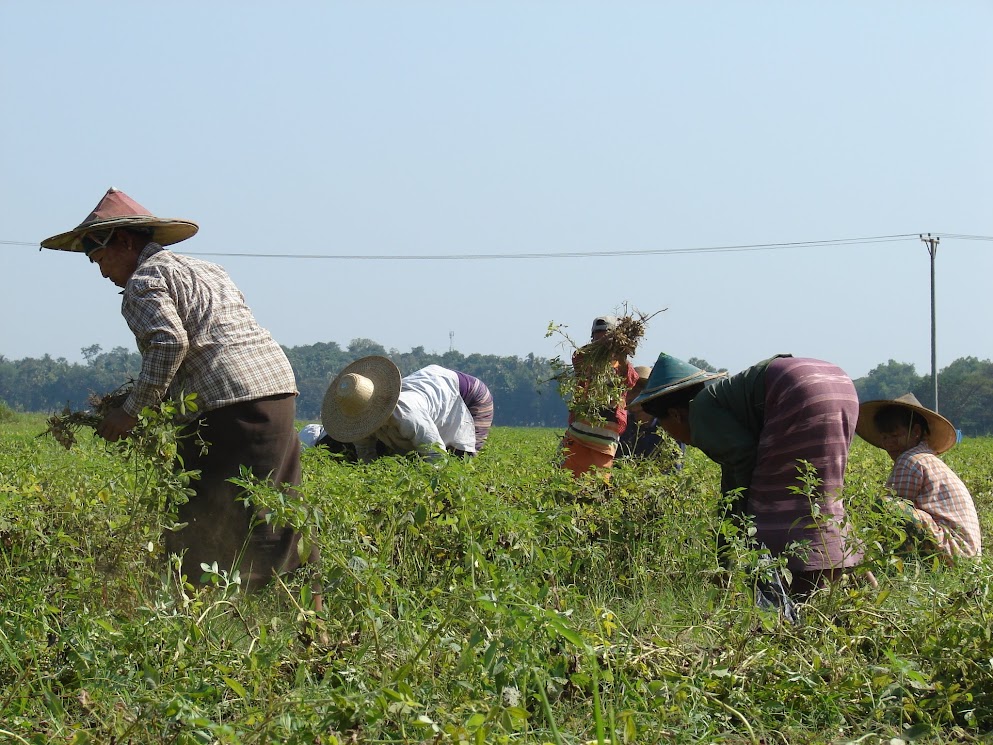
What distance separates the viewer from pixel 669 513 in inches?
199

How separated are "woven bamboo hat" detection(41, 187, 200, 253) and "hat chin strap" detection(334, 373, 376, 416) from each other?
6.39 ft

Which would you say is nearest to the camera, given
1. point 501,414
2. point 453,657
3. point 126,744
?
point 126,744

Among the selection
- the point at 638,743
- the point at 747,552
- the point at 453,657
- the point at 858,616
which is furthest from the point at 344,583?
the point at 858,616

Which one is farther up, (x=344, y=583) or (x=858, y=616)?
(x=344, y=583)

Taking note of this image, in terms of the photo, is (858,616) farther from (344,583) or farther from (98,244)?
(98,244)

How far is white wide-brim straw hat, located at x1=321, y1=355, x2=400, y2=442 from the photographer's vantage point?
633 centimetres

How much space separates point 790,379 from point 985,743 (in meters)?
1.64

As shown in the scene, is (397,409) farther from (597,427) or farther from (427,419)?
(597,427)

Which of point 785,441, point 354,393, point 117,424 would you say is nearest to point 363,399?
point 354,393

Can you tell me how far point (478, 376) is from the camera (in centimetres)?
6731

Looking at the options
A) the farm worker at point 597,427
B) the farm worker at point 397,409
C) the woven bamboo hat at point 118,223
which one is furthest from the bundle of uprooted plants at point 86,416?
the farm worker at point 597,427

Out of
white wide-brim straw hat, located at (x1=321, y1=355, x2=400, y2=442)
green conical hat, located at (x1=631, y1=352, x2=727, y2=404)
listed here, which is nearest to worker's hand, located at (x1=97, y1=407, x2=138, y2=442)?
green conical hat, located at (x1=631, y1=352, x2=727, y2=404)

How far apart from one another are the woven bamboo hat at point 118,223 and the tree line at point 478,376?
6174cm

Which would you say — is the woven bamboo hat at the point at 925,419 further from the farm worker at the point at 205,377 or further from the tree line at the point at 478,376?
the tree line at the point at 478,376
